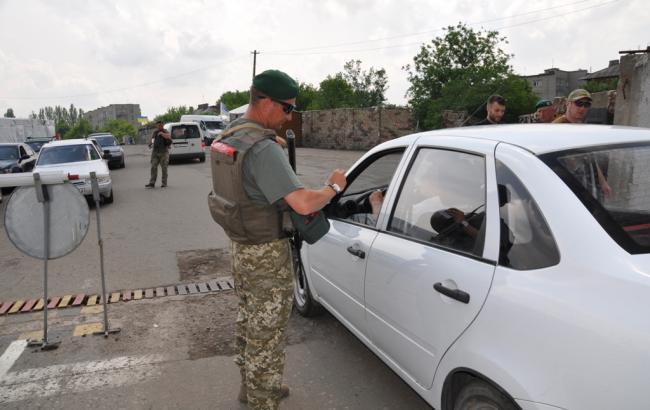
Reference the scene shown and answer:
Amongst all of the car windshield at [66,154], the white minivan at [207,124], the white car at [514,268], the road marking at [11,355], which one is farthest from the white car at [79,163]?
the white minivan at [207,124]

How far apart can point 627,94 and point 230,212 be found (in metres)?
6.71

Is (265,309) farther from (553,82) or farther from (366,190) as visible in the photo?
(553,82)

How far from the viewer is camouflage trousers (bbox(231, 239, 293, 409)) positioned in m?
2.55

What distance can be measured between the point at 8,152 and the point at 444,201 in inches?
593

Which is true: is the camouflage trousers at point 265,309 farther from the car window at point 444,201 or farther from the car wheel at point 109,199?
the car wheel at point 109,199

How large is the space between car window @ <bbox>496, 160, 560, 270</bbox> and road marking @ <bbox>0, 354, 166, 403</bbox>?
8.66 ft

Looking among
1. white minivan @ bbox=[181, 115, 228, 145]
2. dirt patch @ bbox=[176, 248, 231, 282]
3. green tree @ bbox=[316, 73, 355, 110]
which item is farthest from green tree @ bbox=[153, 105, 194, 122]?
dirt patch @ bbox=[176, 248, 231, 282]

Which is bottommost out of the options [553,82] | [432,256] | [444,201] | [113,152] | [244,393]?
[244,393]

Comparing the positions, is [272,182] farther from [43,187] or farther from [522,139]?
[43,187]

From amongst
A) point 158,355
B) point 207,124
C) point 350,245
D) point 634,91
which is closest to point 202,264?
point 158,355

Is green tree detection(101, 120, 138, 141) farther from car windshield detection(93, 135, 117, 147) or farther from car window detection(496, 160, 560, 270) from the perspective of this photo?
car window detection(496, 160, 560, 270)

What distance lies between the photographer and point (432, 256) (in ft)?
7.45

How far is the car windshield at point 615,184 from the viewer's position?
1724mm

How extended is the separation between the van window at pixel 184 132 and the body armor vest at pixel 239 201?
61.9 feet
